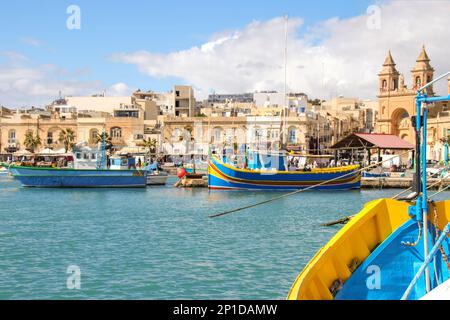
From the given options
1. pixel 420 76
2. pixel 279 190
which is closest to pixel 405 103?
pixel 420 76

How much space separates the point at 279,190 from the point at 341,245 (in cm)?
3584

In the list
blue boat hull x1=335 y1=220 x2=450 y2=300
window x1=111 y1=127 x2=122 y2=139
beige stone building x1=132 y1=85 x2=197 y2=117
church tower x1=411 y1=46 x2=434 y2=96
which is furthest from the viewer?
beige stone building x1=132 y1=85 x2=197 y2=117

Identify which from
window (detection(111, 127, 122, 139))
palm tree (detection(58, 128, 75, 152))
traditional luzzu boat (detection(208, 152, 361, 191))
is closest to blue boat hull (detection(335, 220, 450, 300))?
traditional luzzu boat (detection(208, 152, 361, 191))

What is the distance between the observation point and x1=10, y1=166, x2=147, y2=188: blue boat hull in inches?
1962

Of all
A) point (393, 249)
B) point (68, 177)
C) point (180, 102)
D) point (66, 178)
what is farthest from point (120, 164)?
point (393, 249)

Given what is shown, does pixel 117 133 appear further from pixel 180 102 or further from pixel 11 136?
pixel 11 136

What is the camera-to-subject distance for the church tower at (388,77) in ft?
322

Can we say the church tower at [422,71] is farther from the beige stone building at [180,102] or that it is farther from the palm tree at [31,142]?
the palm tree at [31,142]

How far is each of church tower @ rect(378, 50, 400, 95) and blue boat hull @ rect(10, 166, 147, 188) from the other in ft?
193

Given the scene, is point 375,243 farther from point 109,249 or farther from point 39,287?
point 109,249

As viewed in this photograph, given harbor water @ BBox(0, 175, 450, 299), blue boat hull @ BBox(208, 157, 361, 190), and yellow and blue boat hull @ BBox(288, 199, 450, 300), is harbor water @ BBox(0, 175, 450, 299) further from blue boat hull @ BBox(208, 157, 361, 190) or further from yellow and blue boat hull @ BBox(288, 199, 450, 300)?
blue boat hull @ BBox(208, 157, 361, 190)
